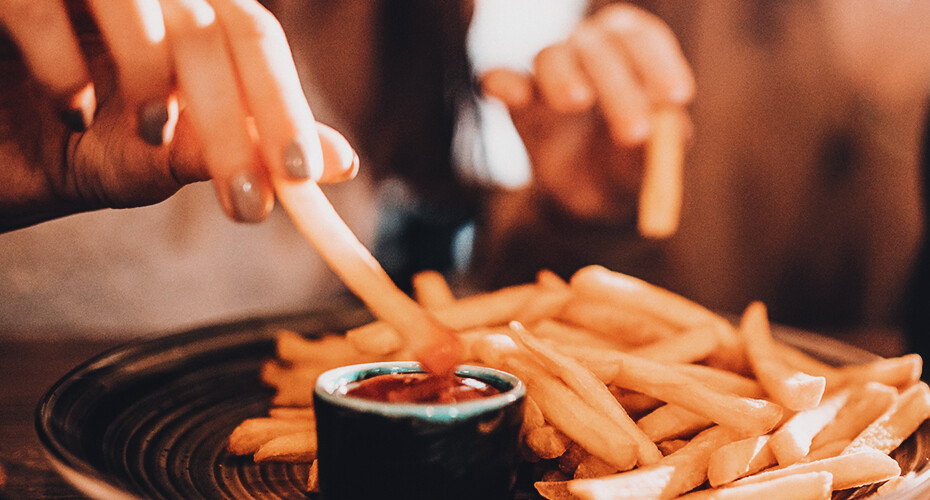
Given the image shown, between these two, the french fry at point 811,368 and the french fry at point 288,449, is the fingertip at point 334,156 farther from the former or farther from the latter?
the french fry at point 811,368

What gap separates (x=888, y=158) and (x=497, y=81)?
2995 mm

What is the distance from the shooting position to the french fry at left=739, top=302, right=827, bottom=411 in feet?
3.26

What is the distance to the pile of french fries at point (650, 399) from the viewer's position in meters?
0.88

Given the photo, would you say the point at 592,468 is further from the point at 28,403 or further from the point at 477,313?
the point at 28,403

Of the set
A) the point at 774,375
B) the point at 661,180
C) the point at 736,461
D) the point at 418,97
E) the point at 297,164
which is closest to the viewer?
the point at 297,164

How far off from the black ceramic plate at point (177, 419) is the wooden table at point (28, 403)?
60mm

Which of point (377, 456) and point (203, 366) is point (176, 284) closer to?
point (203, 366)

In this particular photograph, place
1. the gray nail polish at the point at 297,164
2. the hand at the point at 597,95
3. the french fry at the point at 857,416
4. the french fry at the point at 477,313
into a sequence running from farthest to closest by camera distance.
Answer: the hand at the point at 597,95
the french fry at the point at 477,313
the french fry at the point at 857,416
the gray nail polish at the point at 297,164

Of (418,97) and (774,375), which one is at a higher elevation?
(418,97)

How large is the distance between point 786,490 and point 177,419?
3.48 feet

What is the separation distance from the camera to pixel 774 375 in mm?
1077

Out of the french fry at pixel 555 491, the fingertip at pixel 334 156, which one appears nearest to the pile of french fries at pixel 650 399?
the french fry at pixel 555 491

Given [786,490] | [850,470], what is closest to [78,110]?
[786,490]

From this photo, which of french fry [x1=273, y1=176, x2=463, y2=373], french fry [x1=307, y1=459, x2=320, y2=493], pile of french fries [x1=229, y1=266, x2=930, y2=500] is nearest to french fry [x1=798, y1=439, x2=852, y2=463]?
pile of french fries [x1=229, y1=266, x2=930, y2=500]
